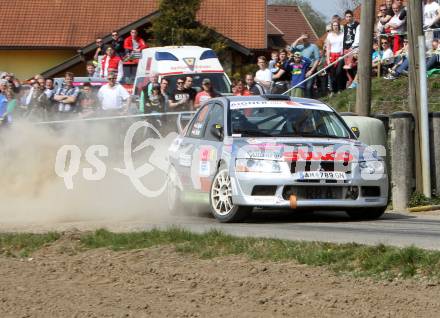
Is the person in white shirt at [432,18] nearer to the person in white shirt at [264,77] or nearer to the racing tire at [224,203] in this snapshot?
the person in white shirt at [264,77]

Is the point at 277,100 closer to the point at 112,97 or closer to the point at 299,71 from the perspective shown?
the point at 112,97

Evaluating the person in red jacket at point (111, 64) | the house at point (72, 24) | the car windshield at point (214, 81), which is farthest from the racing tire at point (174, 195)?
the house at point (72, 24)

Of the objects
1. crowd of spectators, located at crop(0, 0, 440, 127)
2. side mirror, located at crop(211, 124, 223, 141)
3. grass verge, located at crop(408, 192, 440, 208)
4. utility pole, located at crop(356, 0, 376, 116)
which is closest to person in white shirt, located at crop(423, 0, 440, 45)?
crowd of spectators, located at crop(0, 0, 440, 127)

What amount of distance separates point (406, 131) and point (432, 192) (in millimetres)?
1011

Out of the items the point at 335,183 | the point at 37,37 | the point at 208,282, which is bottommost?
the point at 208,282

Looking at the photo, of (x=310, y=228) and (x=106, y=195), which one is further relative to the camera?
(x=106, y=195)

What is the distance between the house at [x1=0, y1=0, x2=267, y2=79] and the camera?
52375mm

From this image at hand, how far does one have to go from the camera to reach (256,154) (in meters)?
12.6

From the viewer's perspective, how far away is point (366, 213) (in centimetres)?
1336

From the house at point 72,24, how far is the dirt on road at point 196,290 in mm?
42083

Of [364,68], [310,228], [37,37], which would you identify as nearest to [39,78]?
[364,68]

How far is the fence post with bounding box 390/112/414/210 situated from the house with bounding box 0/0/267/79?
35.8m

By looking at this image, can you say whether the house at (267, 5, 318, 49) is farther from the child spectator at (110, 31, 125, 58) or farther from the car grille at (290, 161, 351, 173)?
the car grille at (290, 161, 351, 173)

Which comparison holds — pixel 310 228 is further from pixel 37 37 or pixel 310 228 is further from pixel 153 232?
pixel 37 37
